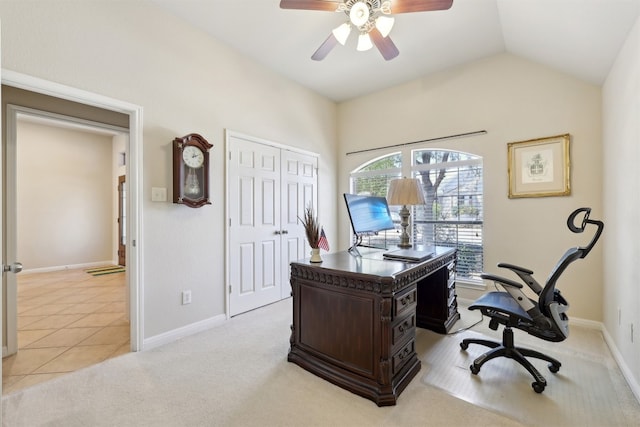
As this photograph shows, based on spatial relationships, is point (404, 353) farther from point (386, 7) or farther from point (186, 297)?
point (386, 7)

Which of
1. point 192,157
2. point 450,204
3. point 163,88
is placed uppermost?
point 163,88

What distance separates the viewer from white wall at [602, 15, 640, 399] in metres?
1.89

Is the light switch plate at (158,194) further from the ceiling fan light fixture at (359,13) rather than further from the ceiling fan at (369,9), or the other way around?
the ceiling fan light fixture at (359,13)

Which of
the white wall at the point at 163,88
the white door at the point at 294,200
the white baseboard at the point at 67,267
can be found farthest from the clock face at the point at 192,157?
the white baseboard at the point at 67,267

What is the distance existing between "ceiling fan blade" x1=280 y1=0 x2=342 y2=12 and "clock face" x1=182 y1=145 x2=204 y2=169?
57.8 inches

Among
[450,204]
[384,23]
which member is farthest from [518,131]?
[384,23]

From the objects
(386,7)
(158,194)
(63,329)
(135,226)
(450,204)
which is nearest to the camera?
(386,7)

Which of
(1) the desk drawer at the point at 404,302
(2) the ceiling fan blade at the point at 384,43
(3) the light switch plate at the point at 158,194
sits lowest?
(1) the desk drawer at the point at 404,302

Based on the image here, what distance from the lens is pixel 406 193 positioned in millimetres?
2660

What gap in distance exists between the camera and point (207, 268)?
300 centimetres

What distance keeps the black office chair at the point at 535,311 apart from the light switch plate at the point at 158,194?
2719mm

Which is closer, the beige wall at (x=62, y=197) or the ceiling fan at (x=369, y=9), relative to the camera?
the ceiling fan at (x=369, y=9)

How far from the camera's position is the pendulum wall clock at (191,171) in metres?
2.68

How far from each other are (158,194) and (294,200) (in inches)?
70.8
